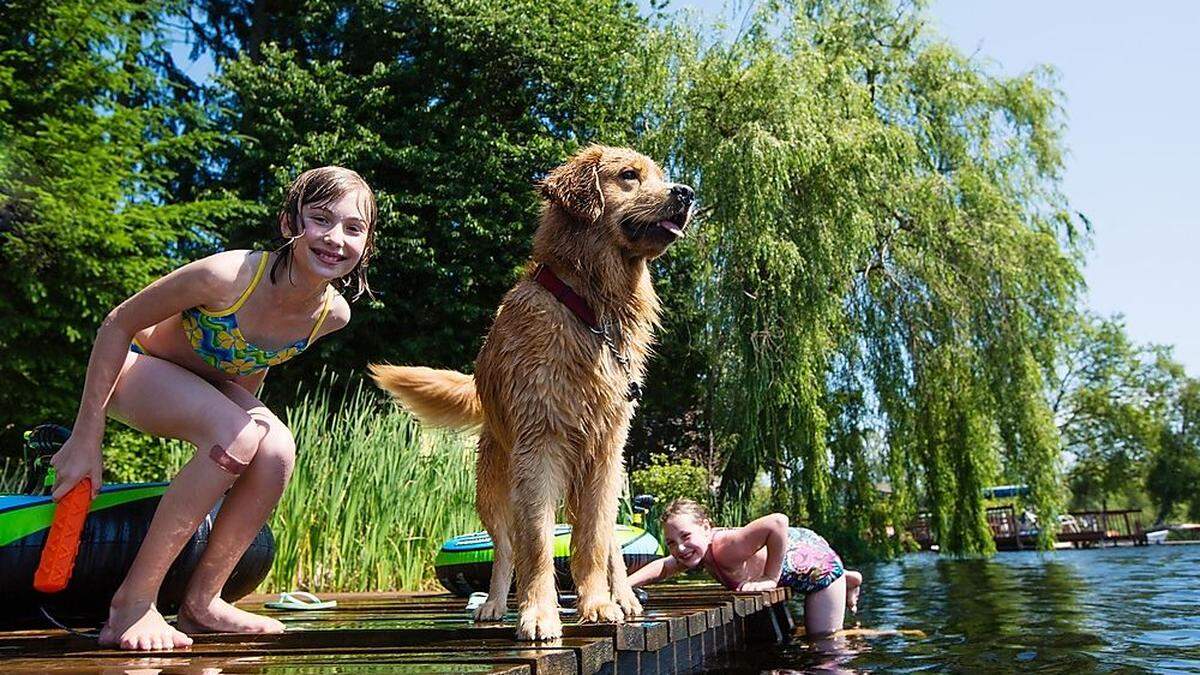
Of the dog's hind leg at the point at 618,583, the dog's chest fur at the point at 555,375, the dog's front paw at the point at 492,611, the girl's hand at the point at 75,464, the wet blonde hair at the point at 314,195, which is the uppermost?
the wet blonde hair at the point at 314,195

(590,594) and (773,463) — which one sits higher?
(773,463)

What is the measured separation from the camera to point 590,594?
11.0ft

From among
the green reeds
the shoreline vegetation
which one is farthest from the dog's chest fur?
the shoreline vegetation

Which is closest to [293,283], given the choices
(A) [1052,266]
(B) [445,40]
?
(A) [1052,266]

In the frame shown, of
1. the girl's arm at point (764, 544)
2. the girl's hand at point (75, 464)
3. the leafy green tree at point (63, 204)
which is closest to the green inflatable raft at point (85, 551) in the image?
the girl's hand at point (75, 464)

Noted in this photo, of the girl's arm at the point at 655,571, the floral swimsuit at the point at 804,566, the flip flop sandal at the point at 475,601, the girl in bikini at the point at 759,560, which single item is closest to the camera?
the flip flop sandal at the point at 475,601

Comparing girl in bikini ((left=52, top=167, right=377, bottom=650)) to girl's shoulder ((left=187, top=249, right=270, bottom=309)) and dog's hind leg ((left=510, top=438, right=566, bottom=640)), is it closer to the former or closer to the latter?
girl's shoulder ((left=187, top=249, right=270, bottom=309))

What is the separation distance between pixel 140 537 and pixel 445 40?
56.9 ft

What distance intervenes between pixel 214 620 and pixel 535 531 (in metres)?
1.08

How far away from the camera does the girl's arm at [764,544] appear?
231 inches

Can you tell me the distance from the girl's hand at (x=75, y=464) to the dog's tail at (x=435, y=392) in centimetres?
166

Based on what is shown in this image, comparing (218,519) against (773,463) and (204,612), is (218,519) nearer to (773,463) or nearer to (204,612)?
(204,612)

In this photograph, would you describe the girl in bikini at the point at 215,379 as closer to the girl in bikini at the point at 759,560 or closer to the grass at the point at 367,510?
the girl in bikini at the point at 759,560

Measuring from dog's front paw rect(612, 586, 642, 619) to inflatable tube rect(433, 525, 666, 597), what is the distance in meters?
1.65
